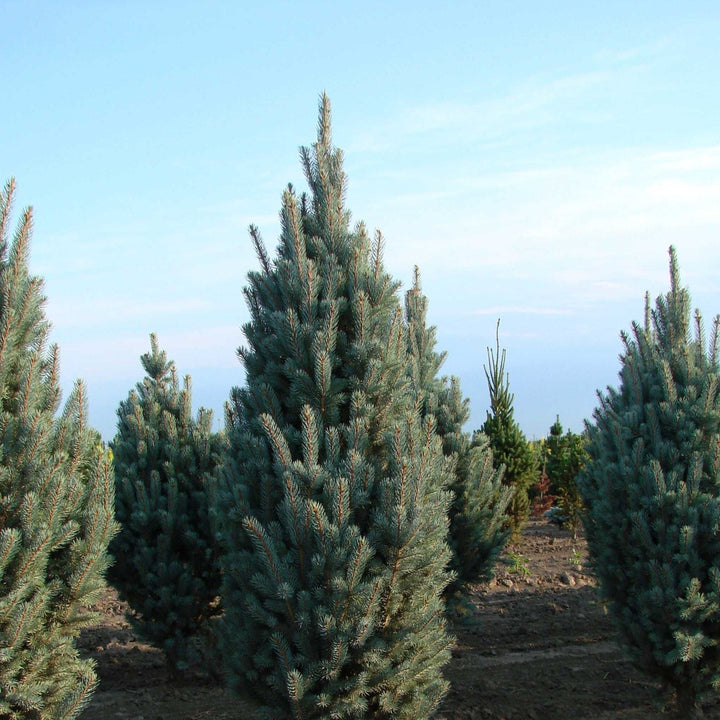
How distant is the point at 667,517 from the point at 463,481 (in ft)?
8.05

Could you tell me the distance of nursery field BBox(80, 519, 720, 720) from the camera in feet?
20.7

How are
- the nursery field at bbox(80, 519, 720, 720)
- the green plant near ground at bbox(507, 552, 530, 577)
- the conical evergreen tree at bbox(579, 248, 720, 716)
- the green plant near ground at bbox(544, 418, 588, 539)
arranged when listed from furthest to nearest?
1. the green plant near ground at bbox(544, 418, 588, 539)
2. the green plant near ground at bbox(507, 552, 530, 577)
3. the nursery field at bbox(80, 519, 720, 720)
4. the conical evergreen tree at bbox(579, 248, 720, 716)

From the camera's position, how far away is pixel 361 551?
3967 mm

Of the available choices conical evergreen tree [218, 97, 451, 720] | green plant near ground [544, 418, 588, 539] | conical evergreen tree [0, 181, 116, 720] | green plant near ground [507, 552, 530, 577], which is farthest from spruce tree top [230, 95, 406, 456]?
green plant near ground [544, 418, 588, 539]

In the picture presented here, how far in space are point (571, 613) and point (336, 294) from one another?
21.3ft

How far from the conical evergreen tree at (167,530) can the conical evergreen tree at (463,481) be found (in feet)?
→ 7.47

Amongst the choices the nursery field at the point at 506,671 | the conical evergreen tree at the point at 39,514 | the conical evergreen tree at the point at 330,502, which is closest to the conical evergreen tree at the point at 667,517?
the nursery field at the point at 506,671

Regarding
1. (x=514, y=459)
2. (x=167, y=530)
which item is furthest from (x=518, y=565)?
(x=167, y=530)

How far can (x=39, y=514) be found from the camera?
4.08 meters

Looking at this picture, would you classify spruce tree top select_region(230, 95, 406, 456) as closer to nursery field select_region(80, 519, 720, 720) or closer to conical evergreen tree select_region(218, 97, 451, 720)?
conical evergreen tree select_region(218, 97, 451, 720)

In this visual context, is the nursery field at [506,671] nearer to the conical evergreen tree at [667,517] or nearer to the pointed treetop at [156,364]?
the conical evergreen tree at [667,517]

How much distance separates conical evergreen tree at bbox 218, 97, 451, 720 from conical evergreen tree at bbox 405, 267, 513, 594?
115 inches

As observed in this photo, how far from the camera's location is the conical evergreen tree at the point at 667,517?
18.5 ft

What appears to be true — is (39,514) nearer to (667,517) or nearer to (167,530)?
(167,530)
